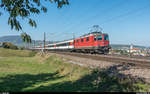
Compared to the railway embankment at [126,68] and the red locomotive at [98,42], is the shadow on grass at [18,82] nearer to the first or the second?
the railway embankment at [126,68]

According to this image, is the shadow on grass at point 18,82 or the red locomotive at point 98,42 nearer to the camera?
the shadow on grass at point 18,82

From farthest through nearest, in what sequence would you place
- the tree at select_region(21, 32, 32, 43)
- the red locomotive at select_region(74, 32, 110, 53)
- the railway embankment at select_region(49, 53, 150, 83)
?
the red locomotive at select_region(74, 32, 110, 53), the railway embankment at select_region(49, 53, 150, 83), the tree at select_region(21, 32, 32, 43)

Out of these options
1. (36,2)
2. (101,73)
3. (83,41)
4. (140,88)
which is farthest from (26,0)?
(83,41)

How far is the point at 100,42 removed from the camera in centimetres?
A: 2330

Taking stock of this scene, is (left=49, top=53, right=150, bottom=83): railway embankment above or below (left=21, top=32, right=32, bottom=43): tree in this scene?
below

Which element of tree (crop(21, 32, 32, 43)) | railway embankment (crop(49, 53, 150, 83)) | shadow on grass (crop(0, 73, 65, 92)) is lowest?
shadow on grass (crop(0, 73, 65, 92))

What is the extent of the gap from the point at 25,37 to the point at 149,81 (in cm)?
524

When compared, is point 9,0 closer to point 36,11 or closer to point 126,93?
point 36,11

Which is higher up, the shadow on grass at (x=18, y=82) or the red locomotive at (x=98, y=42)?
the red locomotive at (x=98, y=42)

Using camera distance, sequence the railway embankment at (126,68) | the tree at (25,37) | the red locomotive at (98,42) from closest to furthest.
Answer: the tree at (25,37) → the railway embankment at (126,68) → the red locomotive at (98,42)

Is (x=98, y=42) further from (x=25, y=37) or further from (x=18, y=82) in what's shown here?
(x=25, y=37)

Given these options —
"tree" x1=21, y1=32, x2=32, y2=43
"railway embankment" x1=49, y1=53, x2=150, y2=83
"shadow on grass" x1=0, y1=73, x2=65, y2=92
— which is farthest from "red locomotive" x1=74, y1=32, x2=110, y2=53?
"tree" x1=21, y1=32, x2=32, y2=43

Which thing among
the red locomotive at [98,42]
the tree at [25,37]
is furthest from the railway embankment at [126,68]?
the red locomotive at [98,42]

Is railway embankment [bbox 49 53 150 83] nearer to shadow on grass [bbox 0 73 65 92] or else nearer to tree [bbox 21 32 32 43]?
shadow on grass [bbox 0 73 65 92]
